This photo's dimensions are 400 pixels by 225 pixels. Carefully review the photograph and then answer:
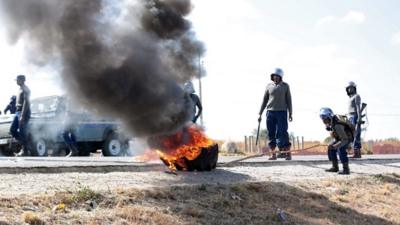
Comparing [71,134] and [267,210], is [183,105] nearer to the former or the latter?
[267,210]

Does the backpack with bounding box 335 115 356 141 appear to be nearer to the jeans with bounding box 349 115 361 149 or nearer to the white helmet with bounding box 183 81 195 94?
the white helmet with bounding box 183 81 195 94

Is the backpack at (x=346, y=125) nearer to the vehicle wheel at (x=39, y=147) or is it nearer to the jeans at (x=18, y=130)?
the jeans at (x=18, y=130)

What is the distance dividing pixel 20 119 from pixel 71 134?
282cm

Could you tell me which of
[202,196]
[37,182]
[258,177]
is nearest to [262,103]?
[258,177]

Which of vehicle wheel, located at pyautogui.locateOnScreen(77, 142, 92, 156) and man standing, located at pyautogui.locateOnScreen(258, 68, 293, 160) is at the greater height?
man standing, located at pyautogui.locateOnScreen(258, 68, 293, 160)

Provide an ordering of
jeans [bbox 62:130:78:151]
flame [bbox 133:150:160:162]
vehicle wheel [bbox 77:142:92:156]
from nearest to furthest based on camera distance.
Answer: flame [bbox 133:150:160:162] < jeans [bbox 62:130:78:151] < vehicle wheel [bbox 77:142:92:156]

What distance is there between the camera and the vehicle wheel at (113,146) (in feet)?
60.4

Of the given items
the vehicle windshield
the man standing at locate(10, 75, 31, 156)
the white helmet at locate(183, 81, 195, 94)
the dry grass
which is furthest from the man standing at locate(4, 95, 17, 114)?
the dry grass

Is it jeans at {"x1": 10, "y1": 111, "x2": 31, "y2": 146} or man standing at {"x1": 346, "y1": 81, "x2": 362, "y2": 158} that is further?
jeans at {"x1": 10, "y1": 111, "x2": 31, "y2": 146}

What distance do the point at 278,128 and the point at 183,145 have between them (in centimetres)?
418

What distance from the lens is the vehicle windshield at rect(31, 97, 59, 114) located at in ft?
56.9

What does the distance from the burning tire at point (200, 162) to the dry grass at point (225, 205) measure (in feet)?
3.94

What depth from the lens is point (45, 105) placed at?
A: 58.5 feet

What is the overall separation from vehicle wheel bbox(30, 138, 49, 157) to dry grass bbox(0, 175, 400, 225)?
9.54m
